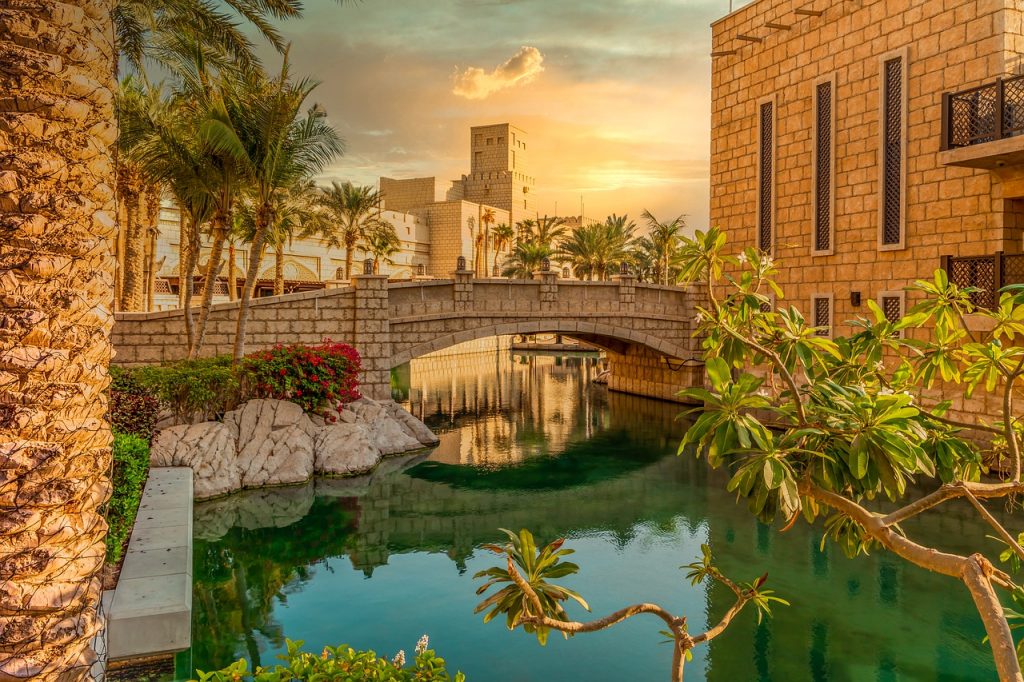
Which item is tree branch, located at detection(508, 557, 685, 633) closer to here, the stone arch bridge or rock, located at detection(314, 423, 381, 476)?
rock, located at detection(314, 423, 381, 476)

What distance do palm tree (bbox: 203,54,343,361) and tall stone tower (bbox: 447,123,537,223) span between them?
58.6 metres

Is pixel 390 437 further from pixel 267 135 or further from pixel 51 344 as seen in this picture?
pixel 51 344

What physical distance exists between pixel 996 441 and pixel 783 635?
14.8 feet

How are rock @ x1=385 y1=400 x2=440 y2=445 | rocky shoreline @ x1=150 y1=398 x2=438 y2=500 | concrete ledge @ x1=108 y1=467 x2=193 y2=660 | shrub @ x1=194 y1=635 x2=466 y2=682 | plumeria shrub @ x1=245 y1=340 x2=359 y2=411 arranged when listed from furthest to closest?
1. rock @ x1=385 y1=400 x2=440 y2=445
2. plumeria shrub @ x1=245 y1=340 x2=359 y2=411
3. rocky shoreline @ x1=150 y1=398 x2=438 y2=500
4. concrete ledge @ x1=108 y1=467 x2=193 y2=660
5. shrub @ x1=194 y1=635 x2=466 y2=682

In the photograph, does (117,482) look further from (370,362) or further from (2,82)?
(370,362)

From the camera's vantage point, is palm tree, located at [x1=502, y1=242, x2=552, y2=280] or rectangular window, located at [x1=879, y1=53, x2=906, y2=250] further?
palm tree, located at [x1=502, y1=242, x2=552, y2=280]

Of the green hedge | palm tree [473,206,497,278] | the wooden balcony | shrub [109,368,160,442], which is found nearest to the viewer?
shrub [109,368,160,442]

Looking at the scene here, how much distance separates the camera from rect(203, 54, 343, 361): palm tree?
14.2 metres

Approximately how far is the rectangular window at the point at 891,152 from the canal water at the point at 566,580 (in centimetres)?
732

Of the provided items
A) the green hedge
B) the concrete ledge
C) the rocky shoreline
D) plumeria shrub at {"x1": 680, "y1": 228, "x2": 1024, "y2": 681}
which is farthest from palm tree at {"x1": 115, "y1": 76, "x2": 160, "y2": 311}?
plumeria shrub at {"x1": 680, "y1": 228, "x2": 1024, "y2": 681}

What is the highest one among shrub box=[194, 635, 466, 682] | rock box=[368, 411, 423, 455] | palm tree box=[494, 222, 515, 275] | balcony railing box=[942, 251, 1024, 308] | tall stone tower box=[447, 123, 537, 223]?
tall stone tower box=[447, 123, 537, 223]

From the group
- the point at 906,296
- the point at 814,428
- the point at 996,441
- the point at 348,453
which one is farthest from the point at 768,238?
the point at 814,428

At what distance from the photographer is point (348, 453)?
15.2 meters

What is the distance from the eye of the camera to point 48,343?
328 centimetres
